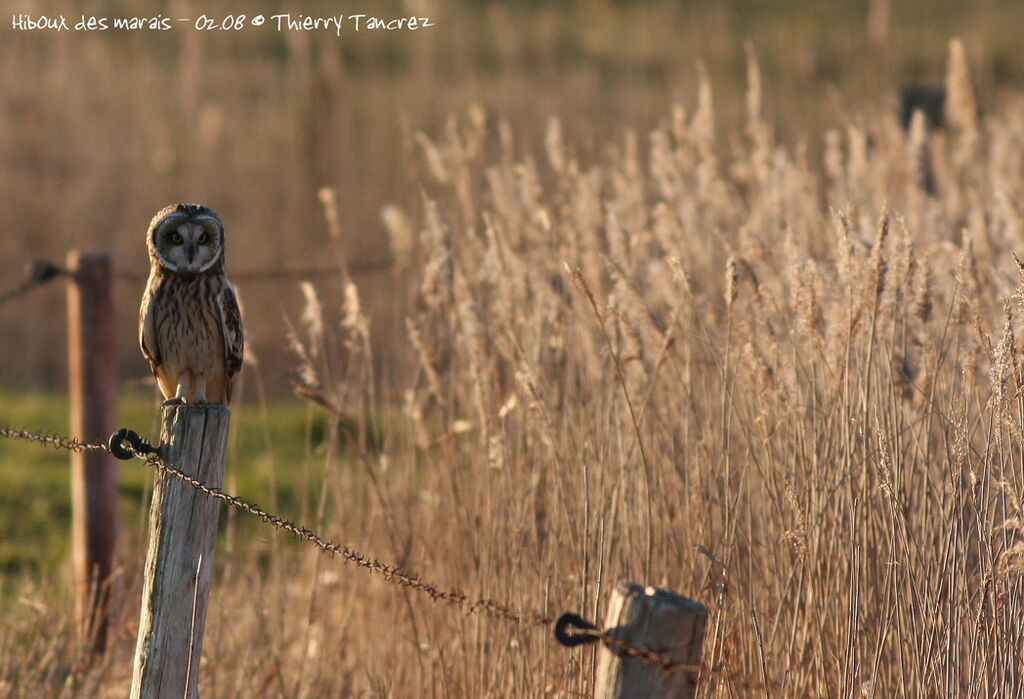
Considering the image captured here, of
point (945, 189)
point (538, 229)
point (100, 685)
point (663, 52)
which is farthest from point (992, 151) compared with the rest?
point (663, 52)

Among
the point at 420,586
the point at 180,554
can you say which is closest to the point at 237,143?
the point at 180,554

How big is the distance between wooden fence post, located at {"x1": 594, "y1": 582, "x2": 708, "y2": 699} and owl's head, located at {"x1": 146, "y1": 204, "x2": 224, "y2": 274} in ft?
4.36

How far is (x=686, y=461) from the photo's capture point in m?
2.57

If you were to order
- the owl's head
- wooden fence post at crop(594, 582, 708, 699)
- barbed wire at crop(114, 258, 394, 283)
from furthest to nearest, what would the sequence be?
barbed wire at crop(114, 258, 394, 283) < the owl's head < wooden fence post at crop(594, 582, 708, 699)

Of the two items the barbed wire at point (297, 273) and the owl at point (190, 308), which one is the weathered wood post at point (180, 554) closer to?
the owl at point (190, 308)

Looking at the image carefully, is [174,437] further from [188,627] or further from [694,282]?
[694,282]

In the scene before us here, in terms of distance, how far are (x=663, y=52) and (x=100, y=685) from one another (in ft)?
43.4

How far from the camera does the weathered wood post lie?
1.98 meters

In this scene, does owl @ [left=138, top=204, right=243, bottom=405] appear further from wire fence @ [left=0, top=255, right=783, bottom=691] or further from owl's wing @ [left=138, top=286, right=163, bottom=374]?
wire fence @ [left=0, top=255, right=783, bottom=691]

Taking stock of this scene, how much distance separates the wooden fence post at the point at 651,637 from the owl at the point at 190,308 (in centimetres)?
124

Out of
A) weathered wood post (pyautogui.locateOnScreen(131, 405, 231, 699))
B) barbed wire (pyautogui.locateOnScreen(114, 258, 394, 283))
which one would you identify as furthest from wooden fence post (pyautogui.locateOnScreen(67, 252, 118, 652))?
weathered wood post (pyautogui.locateOnScreen(131, 405, 231, 699))

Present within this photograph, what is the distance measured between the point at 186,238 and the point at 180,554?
28.9 inches

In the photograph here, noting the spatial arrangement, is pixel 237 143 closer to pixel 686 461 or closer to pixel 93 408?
pixel 93 408

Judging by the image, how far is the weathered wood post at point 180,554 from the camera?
198 cm
